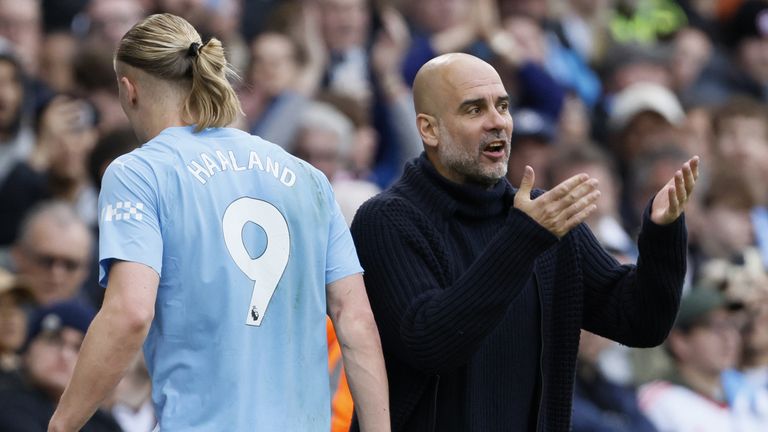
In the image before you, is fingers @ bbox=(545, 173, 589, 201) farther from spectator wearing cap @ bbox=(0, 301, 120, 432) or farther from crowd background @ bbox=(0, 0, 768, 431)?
spectator wearing cap @ bbox=(0, 301, 120, 432)

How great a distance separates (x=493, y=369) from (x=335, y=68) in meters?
5.60

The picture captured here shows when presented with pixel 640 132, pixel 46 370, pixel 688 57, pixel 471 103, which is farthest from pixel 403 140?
pixel 471 103

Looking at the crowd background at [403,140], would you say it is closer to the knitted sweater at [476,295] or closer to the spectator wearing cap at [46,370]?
the spectator wearing cap at [46,370]

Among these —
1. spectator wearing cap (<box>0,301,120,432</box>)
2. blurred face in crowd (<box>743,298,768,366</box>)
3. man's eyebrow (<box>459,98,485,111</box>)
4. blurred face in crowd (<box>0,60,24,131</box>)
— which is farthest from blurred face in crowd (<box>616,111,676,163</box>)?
man's eyebrow (<box>459,98,485,111</box>)

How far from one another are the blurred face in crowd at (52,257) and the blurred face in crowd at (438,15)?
3.95 metres

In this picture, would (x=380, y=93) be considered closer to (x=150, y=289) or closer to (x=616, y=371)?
(x=616, y=371)

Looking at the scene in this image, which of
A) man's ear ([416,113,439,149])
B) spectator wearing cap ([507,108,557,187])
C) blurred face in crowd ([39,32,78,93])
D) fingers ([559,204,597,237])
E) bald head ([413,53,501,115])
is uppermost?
spectator wearing cap ([507,108,557,187])

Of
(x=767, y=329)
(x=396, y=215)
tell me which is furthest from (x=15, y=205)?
(x=767, y=329)

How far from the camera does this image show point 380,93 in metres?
9.84

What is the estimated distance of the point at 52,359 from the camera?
21.6ft

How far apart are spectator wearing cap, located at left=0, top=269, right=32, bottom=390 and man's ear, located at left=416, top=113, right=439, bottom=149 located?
2519mm

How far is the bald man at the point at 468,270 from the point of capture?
4.66 m

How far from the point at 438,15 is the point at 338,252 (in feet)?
20.7

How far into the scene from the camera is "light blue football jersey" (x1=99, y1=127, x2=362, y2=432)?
418 centimetres
